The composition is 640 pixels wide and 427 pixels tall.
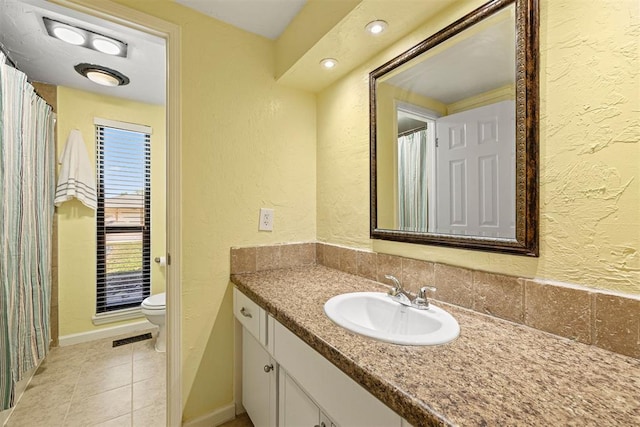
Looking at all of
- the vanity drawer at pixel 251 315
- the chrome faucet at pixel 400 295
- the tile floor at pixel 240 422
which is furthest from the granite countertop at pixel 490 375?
the tile floor at pixel 240 422

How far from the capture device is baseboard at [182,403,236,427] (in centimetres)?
144

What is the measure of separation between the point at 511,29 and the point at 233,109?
50.0 inches

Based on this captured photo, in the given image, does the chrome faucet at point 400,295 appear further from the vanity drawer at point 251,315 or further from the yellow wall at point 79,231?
the yellow wall at point 79,231

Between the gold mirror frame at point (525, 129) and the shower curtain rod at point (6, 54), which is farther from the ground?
the shower curtain rod at point (6, 54)

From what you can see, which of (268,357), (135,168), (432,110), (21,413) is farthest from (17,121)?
(432,110)

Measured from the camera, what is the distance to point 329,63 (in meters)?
1.47

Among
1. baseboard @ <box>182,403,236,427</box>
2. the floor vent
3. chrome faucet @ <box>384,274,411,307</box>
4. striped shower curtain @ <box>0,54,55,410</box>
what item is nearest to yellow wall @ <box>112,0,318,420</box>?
baseboard @ <box>182,403,236,427</box>

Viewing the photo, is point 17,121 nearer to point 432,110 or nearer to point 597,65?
point 432,110

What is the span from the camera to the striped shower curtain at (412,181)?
1.19m

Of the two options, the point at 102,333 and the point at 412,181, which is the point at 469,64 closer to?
the point at 412,181

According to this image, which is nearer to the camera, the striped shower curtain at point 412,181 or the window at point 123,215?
the striped shower curtain at point 412,181

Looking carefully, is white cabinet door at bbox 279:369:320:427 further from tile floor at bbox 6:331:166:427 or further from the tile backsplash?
tile floor at bbox 6:331:166:427

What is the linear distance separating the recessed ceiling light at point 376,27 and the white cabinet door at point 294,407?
1.46 m

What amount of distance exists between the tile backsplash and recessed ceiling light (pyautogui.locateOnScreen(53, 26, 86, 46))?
2.05 m
